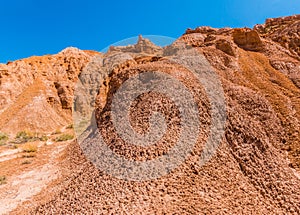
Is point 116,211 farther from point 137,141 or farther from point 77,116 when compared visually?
point 77,116

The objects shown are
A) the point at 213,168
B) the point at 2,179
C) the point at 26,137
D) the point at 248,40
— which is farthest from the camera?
the point at 26,137

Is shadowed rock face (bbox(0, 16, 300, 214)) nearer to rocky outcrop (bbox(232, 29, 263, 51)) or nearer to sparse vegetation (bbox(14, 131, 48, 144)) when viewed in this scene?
rocky outcrop (bbox(232, 29, 263, 51))

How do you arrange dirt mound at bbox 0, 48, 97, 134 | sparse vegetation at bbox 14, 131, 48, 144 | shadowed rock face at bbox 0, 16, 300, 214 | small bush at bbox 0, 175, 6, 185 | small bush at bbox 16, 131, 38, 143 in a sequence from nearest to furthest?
1. shadowed rock face at bbox 0, 16, 300, 214
2. small bush at bbox 0, 175, 6, 185
3. sparse vegetation at bbox 14, 131, 48, 144
4. small bush at bbox 16, 131, 38, 143
5. dirt mound at bbox 0, 48, 97, 134

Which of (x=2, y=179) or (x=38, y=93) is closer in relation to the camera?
(x=2, y=179)

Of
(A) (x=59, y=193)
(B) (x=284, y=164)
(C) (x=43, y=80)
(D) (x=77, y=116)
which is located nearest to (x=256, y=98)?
(B) (x=284, y=164)

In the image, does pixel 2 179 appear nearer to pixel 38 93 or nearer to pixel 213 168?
pixel 213 168

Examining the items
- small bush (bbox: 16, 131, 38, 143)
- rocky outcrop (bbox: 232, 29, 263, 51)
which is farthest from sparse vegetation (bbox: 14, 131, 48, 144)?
rocky outcrop (bbox: 232, 29, 263, 51)

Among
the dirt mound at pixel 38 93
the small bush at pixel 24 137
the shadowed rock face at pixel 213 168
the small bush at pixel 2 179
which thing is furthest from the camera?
the dirt mound at pixel 38 93

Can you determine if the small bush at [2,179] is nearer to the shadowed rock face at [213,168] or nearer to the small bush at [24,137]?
the shadowed rock face at [213,168]

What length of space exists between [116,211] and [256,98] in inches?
258

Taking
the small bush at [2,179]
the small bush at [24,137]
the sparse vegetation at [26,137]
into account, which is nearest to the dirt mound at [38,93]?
the small bush at [24,137]

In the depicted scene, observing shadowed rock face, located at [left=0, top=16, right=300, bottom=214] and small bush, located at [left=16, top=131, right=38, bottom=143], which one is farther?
small bush, located at [left=16, top=131, right=38, bottom=143]

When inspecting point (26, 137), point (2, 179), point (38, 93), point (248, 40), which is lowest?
point (2, 179)

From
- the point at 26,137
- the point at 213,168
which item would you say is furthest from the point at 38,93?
the point at 213,168
